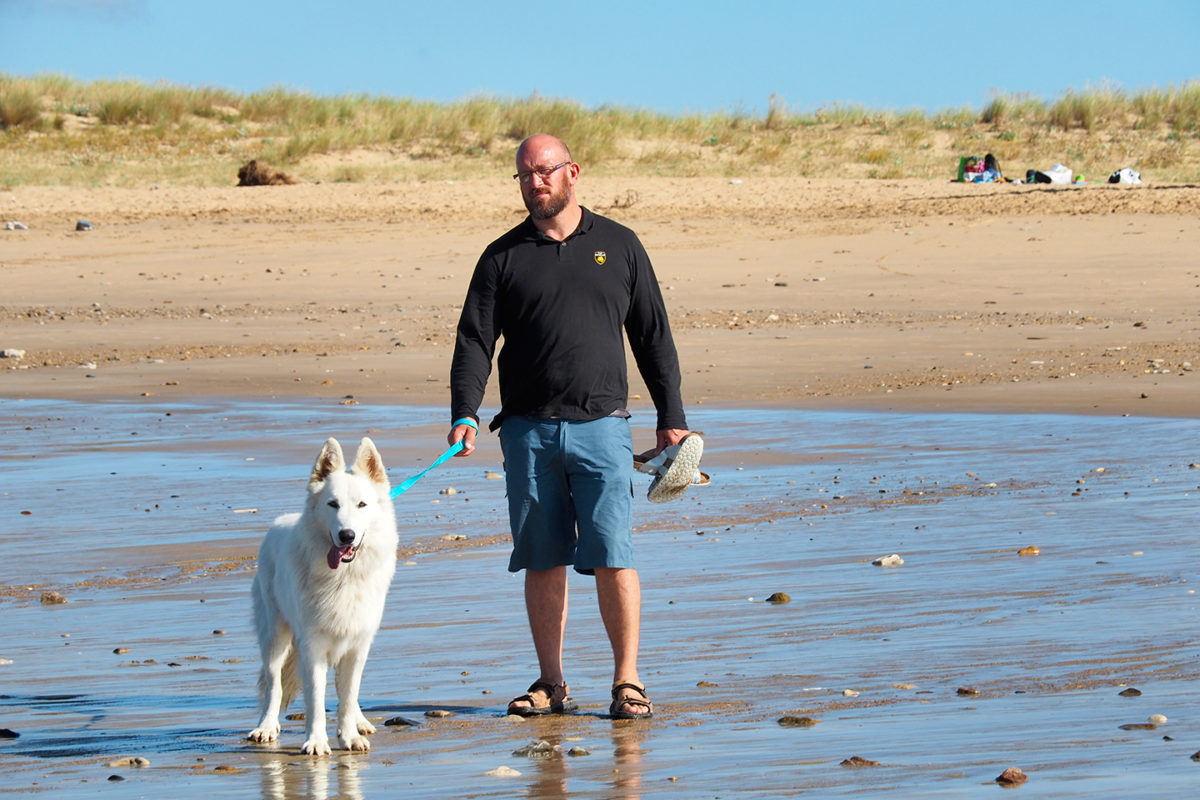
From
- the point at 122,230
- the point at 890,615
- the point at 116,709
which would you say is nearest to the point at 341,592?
the point at 116,709

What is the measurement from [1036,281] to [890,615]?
13.7 meters

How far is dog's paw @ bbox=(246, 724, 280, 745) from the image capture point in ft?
17.2

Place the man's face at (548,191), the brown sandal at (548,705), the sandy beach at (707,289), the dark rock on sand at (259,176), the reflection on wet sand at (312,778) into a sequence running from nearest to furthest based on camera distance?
the reflection on wet sand at (312,778) < the brown sandal at (548,705) < the man's face at (548,191) < the sandy beach at (707,289) < the dark rock on sand at (259,176)

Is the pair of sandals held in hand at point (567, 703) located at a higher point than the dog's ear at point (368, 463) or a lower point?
lower

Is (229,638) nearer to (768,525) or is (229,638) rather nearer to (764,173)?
(768,525)

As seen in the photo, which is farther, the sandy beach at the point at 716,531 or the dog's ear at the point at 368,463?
the dog's ear at the point at 368,463

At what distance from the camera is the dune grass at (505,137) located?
29.5 meters

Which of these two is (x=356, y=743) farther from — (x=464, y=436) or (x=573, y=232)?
(x=573, y=232)

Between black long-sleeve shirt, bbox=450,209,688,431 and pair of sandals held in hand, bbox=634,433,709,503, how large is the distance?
5.1 inches

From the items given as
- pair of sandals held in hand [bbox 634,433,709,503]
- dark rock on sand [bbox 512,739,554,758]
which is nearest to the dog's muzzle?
dark rock on sand [bbox 512,739,554,758]

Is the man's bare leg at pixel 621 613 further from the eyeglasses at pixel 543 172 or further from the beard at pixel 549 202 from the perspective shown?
the eyeglasses at pixel 543 172

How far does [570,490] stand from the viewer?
5586 millimetres

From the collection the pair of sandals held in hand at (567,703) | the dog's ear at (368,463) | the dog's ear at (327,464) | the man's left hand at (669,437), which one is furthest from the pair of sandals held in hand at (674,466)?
the dog's ear at (327,464)

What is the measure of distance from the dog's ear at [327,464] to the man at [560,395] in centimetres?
44
